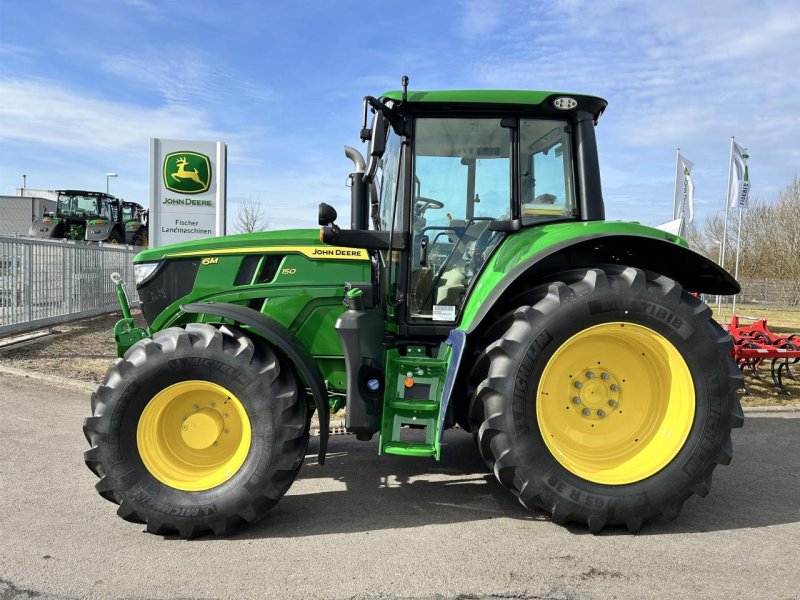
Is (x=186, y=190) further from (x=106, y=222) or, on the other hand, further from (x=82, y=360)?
(x=106, y=222)

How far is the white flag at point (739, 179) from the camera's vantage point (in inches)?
576

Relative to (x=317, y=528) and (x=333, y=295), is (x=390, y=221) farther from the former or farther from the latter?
(x=317, y=528)

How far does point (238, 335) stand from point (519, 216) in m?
1.86

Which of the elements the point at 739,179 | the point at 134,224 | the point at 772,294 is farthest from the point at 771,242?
the point at 134,224

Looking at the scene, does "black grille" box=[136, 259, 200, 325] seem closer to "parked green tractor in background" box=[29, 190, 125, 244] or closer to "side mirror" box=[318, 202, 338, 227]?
"side mirror" box=[318, 202, 338, 227]

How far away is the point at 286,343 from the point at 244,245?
87 centimetres

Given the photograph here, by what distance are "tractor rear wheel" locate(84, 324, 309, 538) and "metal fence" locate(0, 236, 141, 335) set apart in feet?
23.4

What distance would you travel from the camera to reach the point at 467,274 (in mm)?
3807

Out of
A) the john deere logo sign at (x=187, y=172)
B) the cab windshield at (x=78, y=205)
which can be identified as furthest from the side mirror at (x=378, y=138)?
the cab windshield at (x=78, y=205)

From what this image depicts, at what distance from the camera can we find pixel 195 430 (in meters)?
3.34

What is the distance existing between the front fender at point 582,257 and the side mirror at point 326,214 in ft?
3.23

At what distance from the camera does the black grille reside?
3912 mm

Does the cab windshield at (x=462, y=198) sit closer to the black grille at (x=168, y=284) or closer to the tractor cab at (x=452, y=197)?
the tractor cab at (x=452, y=197)

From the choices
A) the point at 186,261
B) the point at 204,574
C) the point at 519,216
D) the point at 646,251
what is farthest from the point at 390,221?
the point at 204,574
